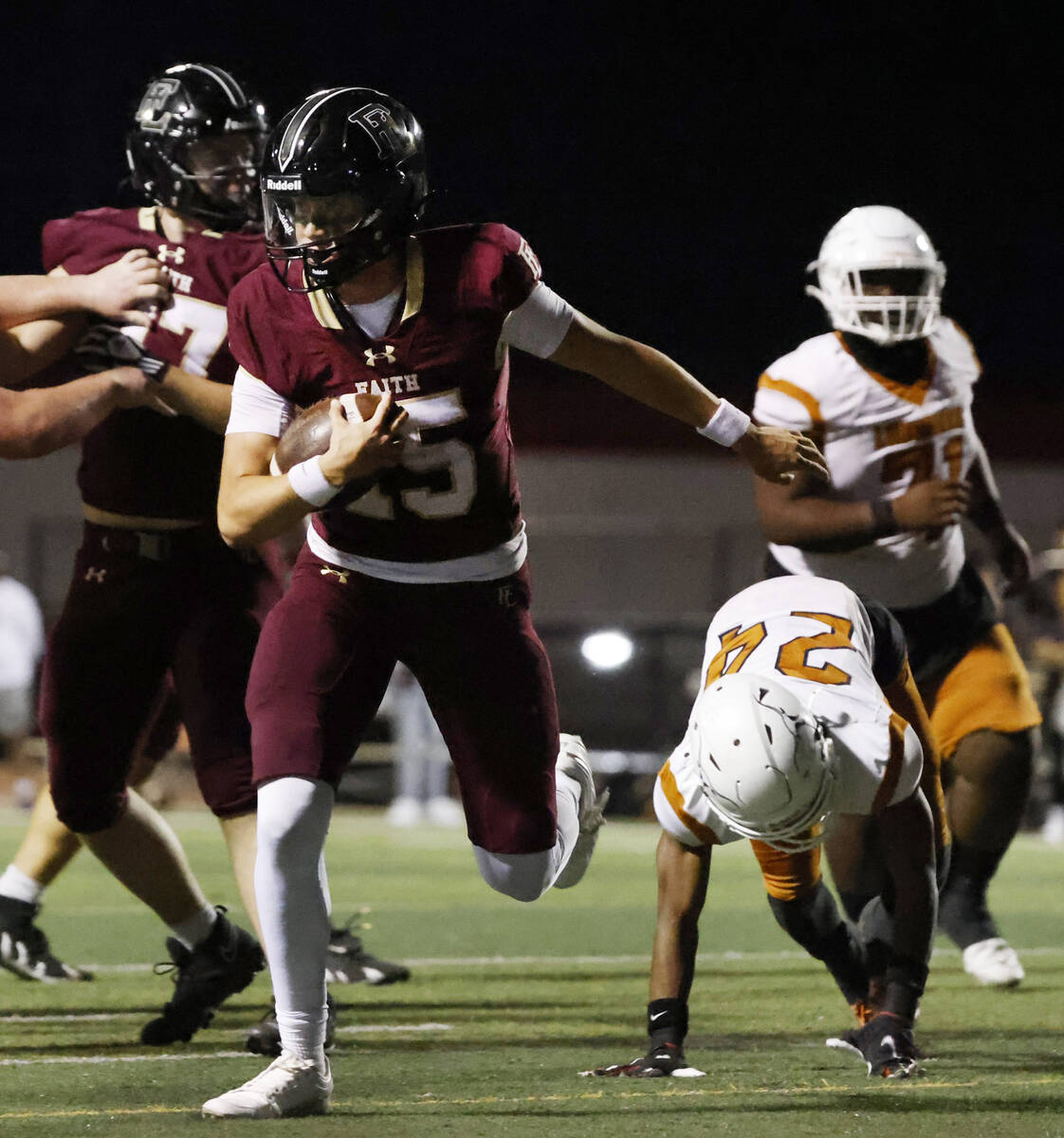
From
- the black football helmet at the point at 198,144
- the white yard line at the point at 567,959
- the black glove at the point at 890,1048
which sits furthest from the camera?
the white yard line at the point at 567,959

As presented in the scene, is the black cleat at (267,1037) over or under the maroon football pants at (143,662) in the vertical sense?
under

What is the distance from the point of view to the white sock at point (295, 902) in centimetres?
347

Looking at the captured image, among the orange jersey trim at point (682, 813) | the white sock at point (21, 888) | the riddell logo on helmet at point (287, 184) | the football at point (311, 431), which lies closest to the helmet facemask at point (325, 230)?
the riddell logo on helmet at point (287, 184)

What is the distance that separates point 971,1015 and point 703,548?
1119cm

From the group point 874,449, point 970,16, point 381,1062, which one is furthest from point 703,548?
point 381,1062

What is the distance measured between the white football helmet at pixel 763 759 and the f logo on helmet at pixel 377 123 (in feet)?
3.92

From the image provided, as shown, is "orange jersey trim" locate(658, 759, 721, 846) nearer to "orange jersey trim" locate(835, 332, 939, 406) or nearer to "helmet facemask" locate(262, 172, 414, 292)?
"helmet facemask" locate(262, 172, 414, 292)

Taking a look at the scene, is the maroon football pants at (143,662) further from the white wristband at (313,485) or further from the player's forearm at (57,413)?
the white wristband at (313,485)

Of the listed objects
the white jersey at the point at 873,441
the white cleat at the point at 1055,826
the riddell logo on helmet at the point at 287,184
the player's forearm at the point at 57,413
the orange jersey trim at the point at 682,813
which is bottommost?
the white cleat at the point at 1055,826

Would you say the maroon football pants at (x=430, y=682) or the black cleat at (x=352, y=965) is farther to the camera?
the black cleat at (x=352, y=965)

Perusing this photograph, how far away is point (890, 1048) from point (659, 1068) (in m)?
0.46

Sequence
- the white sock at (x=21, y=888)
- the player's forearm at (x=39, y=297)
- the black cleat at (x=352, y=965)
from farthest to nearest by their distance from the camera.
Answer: the black cleat at (x=352, y=965), the white sock at (x=21, y=888), the player's forearm at (x=39, y=297)

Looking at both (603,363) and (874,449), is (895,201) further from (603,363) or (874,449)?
(603,363)

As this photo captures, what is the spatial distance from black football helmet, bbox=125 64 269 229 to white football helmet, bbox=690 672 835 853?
67.8 inches
